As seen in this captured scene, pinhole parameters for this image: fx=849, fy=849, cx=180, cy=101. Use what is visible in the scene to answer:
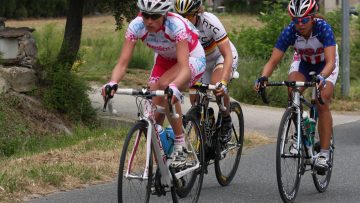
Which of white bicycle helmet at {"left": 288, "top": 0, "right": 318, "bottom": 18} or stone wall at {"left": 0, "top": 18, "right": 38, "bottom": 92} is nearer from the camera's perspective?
white bicycle helmet at {"left": 288, "top": 0, "right": 318, "bottom": 18}

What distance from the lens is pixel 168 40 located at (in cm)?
701

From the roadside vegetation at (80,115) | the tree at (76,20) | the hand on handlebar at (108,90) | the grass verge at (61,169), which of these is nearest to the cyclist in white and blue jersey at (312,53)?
the hand on handlebar at (108,90)

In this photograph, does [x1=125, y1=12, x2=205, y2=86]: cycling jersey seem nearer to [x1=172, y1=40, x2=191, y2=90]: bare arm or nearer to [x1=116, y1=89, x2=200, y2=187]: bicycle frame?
[x1=172, y1=40, x2=191, y2=90]: bare arm

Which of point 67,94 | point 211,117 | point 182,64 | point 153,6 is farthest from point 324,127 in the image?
point 67,94

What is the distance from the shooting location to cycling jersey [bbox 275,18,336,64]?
7.89 m

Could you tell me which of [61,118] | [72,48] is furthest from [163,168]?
[72,48]

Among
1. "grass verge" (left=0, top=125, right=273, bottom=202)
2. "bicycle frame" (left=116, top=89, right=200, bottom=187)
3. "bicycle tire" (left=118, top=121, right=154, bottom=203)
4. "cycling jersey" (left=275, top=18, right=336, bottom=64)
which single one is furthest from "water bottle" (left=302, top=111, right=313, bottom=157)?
"grass verge" (left=0, top=125, right=273, bottom=202)

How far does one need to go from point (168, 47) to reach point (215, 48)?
1.59 meters

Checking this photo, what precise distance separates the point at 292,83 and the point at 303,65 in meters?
0.70

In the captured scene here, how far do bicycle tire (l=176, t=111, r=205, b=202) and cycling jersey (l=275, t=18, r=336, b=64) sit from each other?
1211mm

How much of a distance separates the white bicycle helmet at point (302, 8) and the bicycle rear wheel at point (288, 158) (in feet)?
2.92

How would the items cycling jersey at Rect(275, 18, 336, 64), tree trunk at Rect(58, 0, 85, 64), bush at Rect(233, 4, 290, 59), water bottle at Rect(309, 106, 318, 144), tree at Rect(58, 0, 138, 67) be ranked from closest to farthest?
cycling jersey at Rect(275, 18, 336, 64) → water bottle at Rect(309, 106, 318, 144) → tree at Rect(58, 0, 138, 67) → tree trunk at Rect(58, 0, 85, 64) → bush at Rect(233, 4, 290, 59)

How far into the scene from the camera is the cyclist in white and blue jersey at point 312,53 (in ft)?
25.6

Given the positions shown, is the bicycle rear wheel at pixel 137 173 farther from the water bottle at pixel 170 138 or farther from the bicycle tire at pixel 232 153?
the bicycle tire at pixel 232 153
